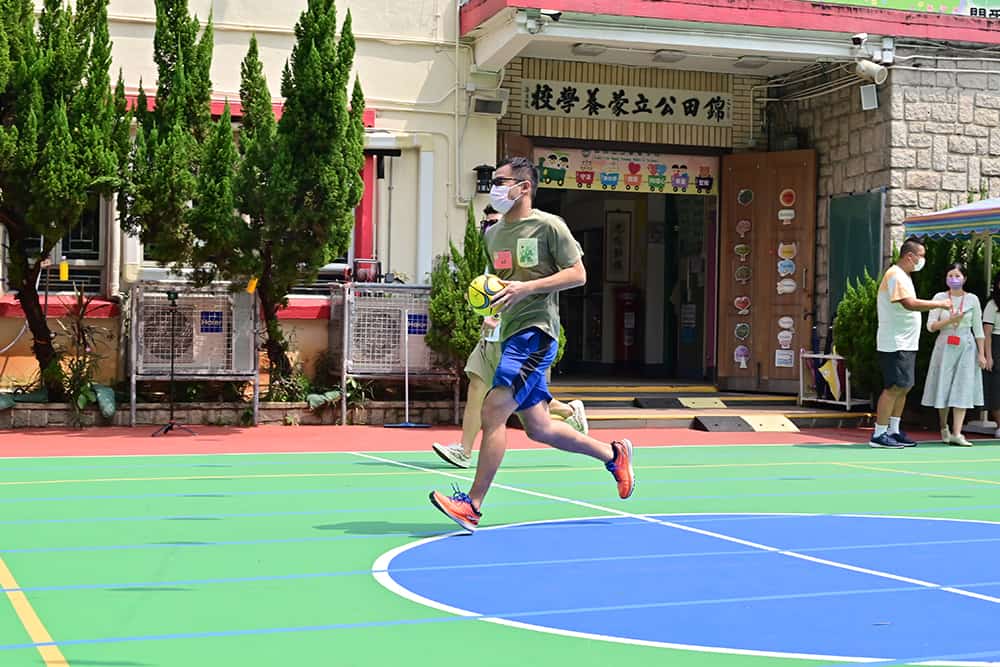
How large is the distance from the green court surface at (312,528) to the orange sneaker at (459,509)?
→ 0.21 metres

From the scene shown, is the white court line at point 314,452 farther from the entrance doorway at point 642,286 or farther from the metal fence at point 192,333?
the entrance doorway at point 642,286

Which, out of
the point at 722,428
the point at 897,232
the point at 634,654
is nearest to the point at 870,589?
the point at 634,654

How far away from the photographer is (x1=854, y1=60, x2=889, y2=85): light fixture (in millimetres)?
16531

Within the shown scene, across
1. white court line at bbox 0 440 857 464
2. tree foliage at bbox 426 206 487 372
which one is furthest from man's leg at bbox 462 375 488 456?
tree foliage at bbox 426 206 487 372

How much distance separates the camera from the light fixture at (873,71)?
16531 millimetres

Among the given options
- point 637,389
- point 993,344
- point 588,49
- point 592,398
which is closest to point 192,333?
point 592,398

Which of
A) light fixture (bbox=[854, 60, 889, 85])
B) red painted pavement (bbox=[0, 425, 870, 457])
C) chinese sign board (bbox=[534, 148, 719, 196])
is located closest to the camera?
red painted pavement (bbox=[0, 425, 870, 457])

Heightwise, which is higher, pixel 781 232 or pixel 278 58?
pixel 278 58

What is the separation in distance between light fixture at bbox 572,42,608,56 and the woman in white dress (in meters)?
5.28

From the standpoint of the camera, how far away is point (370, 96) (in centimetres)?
1655

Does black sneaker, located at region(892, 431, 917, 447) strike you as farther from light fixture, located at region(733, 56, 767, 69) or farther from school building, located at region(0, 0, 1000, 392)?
light fixture, located at region(733, 56, 767, 69)

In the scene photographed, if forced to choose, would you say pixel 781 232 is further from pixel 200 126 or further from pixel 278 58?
pixel 200 126

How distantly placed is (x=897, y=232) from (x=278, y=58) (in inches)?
304

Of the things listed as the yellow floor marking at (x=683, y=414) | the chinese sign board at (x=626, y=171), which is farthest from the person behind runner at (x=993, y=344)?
the chinese sign board at (x=626, y=171)
